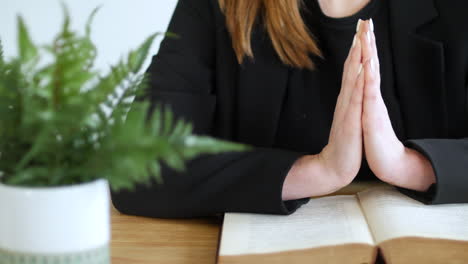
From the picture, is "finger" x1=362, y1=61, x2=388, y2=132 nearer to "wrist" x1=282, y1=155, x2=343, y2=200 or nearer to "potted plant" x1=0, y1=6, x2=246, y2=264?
"wrist" x1=282, y1=155, x2=343, y2=200

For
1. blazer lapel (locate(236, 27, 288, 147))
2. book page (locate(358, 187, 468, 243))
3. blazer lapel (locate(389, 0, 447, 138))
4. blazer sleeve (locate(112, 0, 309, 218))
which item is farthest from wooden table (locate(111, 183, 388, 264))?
blazer lapel (locate(389, 0, 447, 138))

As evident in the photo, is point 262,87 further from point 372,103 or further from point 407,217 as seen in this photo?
point 407,217

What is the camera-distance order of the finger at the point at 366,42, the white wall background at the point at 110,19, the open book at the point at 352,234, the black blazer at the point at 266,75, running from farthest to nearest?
the white wall background at the point at 110,19, the black blazer at the point at 266,75, the finger at the point at 366,42, the open book at the point at 352,234

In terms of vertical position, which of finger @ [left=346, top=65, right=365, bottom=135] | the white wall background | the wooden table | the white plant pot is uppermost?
the white plant pot

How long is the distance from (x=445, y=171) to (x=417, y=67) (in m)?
0.31

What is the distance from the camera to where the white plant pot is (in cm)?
54

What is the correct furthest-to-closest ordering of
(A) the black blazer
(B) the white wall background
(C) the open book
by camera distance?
(B) the white wall background
(A) the black blazer
(C) the open book

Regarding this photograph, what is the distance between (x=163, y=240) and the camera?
94 centimetres

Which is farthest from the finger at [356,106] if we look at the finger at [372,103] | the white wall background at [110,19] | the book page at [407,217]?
the white wall background at [110,19]

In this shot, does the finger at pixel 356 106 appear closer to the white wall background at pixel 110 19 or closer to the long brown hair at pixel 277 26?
the long brown hair at pixel 277 26

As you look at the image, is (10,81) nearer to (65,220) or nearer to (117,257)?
(65,220)

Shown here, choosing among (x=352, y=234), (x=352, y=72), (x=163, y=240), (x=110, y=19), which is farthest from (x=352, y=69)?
(x=110, y=19)

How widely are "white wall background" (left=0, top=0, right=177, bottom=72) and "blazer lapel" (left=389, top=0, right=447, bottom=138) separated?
155cm

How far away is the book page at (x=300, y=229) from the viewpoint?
83 centimetres
